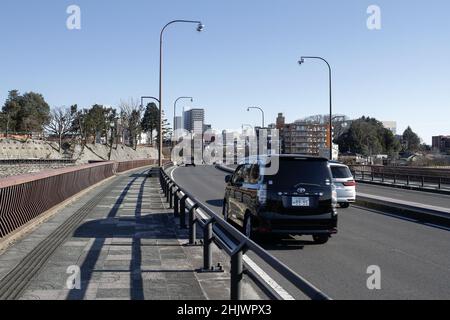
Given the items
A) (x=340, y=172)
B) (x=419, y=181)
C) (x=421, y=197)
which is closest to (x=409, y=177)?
(x=419, y=181)

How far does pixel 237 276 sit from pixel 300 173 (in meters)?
4.96

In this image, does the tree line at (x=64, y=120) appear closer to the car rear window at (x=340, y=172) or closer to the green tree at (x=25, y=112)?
the green tree at (x=25, y=112)

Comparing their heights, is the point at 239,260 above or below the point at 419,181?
above

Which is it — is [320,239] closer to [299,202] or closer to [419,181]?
[299,202]

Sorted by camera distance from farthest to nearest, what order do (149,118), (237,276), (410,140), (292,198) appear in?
(410,140)
(149,118)
(292,198)
(237,276)

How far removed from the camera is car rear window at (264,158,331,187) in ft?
33.3

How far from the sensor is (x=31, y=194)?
40.9 ft

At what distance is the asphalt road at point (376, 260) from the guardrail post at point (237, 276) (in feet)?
4.56

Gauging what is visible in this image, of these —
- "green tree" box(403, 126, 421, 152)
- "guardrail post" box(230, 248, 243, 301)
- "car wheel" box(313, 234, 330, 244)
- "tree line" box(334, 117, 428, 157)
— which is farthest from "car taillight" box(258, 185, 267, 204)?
"green tree" box(403, 126, 421, 152)

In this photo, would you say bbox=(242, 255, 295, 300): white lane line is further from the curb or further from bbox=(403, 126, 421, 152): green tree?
bbox=(403, 126, 421, 152): green tree
